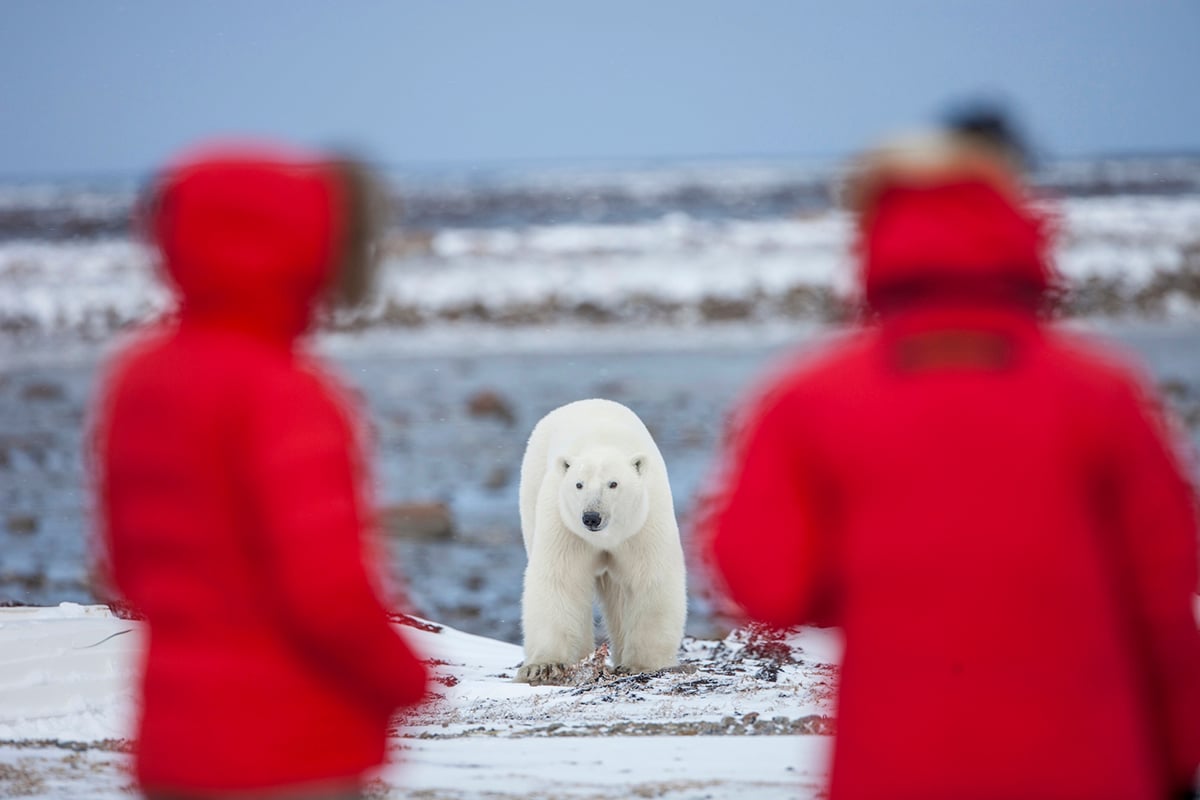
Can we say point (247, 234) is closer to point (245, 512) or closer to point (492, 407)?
point (245, 512)

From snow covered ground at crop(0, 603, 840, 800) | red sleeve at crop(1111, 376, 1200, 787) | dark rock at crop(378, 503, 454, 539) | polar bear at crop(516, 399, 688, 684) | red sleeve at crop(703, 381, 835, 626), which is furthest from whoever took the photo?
dark rock at crop(378, 503, 454, 539)

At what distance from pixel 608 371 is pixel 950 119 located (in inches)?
603

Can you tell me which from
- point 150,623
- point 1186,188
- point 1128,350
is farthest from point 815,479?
point 1186,188

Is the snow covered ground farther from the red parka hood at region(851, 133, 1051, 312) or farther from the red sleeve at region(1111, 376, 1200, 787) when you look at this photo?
the red parka hood at region(851, 133, 1051, 312)

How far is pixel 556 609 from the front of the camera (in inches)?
221

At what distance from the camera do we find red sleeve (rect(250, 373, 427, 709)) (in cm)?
177

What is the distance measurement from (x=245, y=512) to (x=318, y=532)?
0.14m

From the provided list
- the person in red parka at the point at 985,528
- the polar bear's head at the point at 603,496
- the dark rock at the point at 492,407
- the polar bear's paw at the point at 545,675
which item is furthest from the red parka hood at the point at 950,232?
the dark rock at the point at 492,407

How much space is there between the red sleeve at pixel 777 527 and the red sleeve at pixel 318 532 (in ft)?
1.54

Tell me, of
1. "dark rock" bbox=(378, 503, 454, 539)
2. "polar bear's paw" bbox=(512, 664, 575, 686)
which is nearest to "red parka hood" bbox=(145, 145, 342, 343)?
"polar bear's paw" bbox=(512, 664, 575, 686)

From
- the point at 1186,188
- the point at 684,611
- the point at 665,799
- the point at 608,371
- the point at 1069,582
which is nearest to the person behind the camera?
the point at 1069,582

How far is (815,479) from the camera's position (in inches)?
73.2

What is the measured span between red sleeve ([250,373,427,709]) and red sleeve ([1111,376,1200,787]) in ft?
3.08

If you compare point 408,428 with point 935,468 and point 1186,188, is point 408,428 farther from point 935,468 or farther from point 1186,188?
point 1186,188
